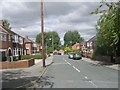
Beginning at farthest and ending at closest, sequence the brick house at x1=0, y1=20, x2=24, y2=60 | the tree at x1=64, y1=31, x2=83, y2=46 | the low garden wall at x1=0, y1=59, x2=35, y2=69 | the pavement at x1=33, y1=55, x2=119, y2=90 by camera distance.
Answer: the tree at x1=64, y1=31, x2=83, y2=46
the brick house at x1=0, y1=20, x2=24, y2=60
the low garden wall at x1=0, y1=59, x2=35, y2=69
the pavement at x1=33, y1=55, x2=119, y2=90

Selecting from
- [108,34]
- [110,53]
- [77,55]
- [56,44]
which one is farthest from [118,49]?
[56,44]

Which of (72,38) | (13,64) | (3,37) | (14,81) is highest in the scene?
(72,38)

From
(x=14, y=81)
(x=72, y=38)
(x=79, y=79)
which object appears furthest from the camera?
(x=72, y=38)

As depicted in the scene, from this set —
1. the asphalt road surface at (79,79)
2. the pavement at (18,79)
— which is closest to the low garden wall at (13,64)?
the pavement at (18,79)

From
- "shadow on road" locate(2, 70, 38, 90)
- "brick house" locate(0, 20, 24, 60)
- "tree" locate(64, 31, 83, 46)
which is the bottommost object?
"shadow on road" locate(2, 70, 38, 90)

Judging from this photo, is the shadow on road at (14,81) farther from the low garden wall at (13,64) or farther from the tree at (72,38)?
the tree at (72,38)

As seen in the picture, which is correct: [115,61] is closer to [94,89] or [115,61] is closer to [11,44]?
[11,44]

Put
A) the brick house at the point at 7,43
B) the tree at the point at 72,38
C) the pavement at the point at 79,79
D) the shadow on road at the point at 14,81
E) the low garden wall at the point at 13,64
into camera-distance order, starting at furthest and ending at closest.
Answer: the tree at the point at 72,38 → the brick house at the point at 7,43 → the low garden wall at the point at 13,64 → the pavement at the point at 79,79 → the shadow on road at the point at 14,81

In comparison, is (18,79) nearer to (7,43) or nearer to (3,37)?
(3,37)

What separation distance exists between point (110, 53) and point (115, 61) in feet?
12.9

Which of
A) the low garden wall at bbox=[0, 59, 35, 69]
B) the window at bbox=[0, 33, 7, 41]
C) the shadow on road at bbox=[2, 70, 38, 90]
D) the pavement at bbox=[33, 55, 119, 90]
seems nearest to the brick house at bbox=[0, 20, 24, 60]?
the window at bbox=[0, 33, 7, 41]

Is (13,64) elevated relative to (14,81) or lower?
elevated

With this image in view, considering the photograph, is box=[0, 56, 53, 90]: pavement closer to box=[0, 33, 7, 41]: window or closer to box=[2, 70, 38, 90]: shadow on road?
box=[2, 70, 38, 90]: shadow on road

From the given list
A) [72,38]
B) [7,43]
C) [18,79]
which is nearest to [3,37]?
[7,43]
